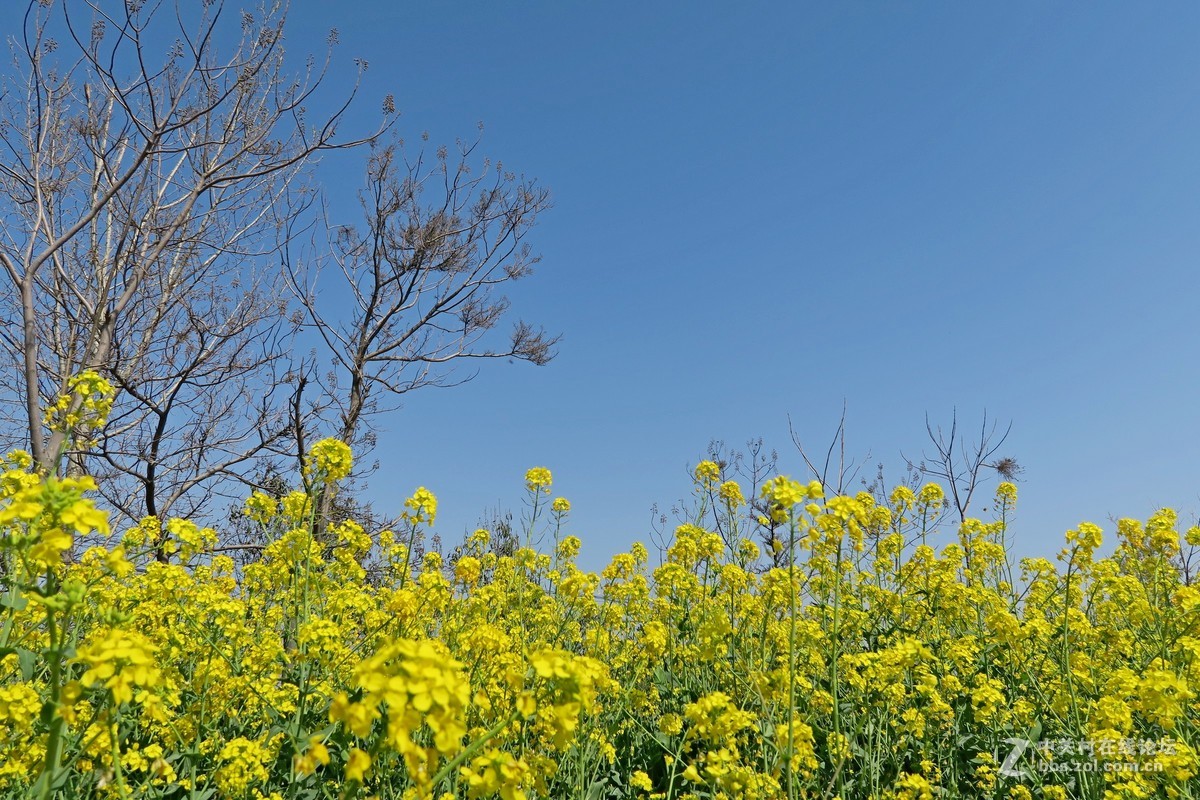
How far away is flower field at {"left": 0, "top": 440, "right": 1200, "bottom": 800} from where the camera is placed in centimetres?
138

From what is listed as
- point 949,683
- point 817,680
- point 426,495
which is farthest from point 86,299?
point 949,683

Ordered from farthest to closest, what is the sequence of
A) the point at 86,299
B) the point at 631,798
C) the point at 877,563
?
the point at 86,299 → the point at 877,563 → the point at 631,798

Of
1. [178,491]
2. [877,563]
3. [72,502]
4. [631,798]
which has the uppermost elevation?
[178,491]

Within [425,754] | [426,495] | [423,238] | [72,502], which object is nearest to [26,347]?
[423,238]

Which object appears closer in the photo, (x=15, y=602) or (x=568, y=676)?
(x=568, y=676)

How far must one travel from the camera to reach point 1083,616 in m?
4.66

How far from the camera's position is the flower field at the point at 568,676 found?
1384mm

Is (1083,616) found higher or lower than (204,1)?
lower

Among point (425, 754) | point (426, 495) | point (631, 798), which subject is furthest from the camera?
point (426, 495)

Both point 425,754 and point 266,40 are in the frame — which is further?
point 266,40

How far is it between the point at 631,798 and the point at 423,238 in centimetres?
747

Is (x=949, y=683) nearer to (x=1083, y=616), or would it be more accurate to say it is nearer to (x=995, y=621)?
(x=995, y=621)

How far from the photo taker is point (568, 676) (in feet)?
4.32

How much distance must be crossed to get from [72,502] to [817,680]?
4383mm
